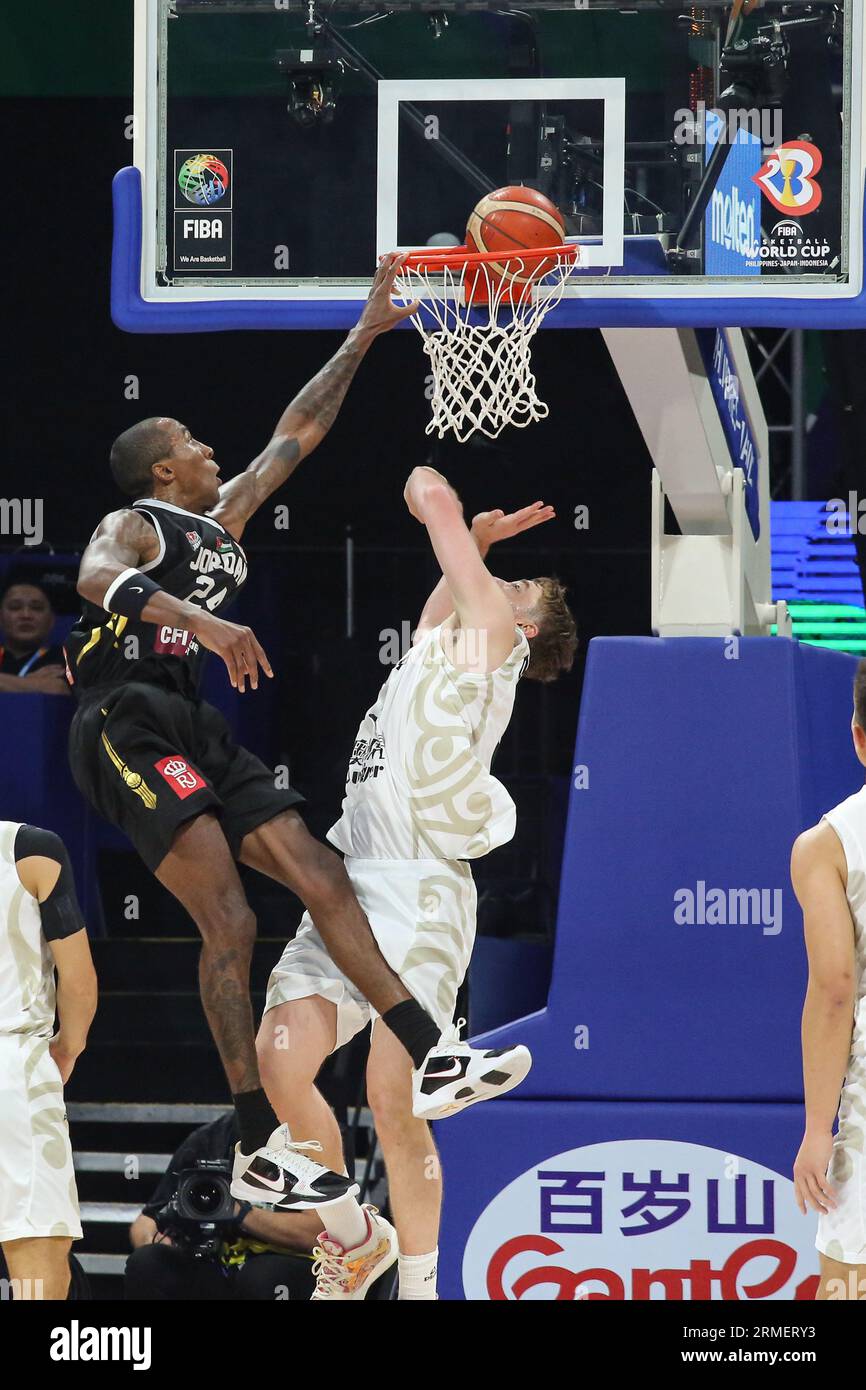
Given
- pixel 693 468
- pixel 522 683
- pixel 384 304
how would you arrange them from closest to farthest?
pixel 384 304
pixel 693 468
pixel 522 683

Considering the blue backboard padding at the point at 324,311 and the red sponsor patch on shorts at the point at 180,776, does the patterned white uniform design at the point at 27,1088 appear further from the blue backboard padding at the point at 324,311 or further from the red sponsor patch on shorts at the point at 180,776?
the blue backboard padding at the point at 324,311

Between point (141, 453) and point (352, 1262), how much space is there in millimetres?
2517

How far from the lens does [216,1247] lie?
7125 millimetres

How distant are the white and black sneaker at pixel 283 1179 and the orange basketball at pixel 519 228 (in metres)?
2.56

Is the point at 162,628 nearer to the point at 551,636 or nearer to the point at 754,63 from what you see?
the point at 551,636

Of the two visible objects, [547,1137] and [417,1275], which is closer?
[417,1275]

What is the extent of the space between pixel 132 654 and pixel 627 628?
6.61 meters

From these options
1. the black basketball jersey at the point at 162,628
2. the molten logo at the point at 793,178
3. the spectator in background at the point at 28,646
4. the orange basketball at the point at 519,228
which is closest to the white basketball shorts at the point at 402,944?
the black basketball jersey at the point at 162,628

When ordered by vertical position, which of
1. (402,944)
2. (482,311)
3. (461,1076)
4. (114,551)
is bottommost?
(461,1076)

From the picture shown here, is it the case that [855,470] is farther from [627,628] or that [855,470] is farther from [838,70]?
[838,70]

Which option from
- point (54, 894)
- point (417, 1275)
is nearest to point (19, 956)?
point (54, 894)

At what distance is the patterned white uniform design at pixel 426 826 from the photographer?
5.46 m

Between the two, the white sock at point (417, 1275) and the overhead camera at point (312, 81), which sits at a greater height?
the overhead camera at point (312, 81)

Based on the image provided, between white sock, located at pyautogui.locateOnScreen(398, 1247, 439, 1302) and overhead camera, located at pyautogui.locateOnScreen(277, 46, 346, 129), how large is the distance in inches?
135
